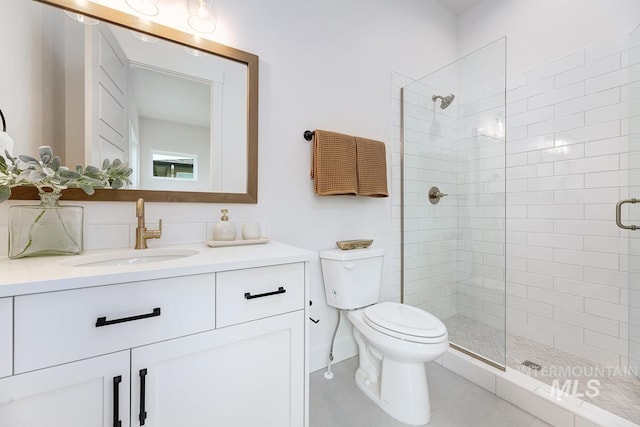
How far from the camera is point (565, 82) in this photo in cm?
185

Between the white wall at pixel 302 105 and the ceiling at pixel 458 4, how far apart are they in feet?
1.17

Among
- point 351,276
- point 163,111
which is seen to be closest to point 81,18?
point 163,111

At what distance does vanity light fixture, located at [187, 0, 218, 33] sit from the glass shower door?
1.39 metres

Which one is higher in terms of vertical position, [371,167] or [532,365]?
[371,167]

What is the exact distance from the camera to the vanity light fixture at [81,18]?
1076 millimetres

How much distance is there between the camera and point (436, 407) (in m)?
1.42

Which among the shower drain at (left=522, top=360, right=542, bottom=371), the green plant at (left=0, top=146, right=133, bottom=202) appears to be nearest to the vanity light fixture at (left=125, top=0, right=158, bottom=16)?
the green plant at (left=0, top=146, right=133, bottom=202)

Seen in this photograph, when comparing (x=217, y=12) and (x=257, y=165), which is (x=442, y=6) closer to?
(x=217, y=12)

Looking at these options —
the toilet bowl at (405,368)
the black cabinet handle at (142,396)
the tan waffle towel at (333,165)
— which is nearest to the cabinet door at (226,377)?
the black cabinet handle at (142,396)

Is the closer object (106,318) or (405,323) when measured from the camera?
(106,318)

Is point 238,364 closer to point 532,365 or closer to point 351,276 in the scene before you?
point 351,276

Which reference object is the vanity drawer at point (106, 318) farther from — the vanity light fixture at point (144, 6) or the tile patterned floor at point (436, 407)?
the vanity light fixture at point (144, 6)

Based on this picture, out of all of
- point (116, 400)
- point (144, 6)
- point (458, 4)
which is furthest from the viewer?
point (458, 4)

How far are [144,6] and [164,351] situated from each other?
138cm
